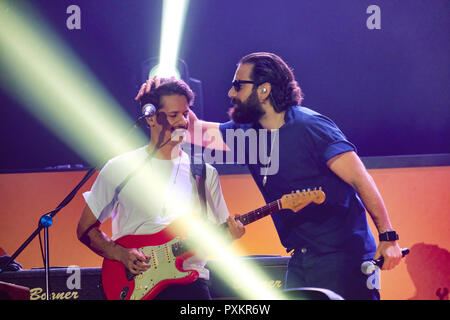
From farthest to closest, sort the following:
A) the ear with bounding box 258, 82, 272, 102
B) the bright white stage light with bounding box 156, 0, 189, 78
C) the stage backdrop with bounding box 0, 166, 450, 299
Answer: the bright white stage light with bounding box 156, 0, 189, 78 < the stage backdrop with bounding box 0, 166, 450, 299 < the ear with bounding box 258, 82, 272, 102

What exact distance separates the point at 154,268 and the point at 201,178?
0.64 m

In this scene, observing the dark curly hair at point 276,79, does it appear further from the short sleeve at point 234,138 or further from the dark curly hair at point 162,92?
the dark curly hair at point 162,92

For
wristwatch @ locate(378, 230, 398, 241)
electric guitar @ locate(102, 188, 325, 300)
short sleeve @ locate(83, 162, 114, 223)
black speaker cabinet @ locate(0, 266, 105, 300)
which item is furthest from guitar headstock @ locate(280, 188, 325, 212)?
black speaker cabinet @ locate(0, 266, 105, 300)

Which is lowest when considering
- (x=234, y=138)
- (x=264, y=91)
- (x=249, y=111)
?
(x=234, y=138)

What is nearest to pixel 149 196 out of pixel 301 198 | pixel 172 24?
pixel 301 198

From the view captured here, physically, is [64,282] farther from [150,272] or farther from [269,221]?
[269,221]

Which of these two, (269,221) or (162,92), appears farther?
(269,221)

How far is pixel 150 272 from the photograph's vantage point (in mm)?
2822

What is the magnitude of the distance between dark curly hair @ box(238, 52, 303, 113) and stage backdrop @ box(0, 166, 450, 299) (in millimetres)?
1070

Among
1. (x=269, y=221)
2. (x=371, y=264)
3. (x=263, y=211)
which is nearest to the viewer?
(x=371, y=264)

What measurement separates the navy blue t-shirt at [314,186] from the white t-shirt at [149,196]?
0.43 meters

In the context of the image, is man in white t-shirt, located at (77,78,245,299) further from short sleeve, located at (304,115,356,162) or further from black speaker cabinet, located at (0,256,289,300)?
short sleeve, located at (304,115,356,162)

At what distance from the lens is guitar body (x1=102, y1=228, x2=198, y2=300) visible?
2797 millimetres

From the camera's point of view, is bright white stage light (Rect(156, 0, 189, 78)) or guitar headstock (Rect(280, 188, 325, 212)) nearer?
guitar headstock (Rect(280, 188, 325, 212))
